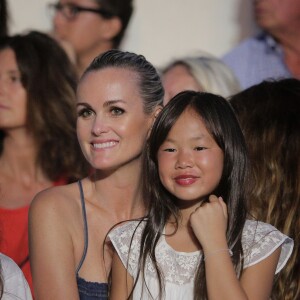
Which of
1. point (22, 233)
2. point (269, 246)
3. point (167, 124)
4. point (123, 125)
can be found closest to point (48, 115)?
point (22, 233)

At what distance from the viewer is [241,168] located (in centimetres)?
328

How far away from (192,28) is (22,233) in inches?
85.6

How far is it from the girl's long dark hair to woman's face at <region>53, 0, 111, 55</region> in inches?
86.6

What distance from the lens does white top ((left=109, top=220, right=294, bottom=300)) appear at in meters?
3.20

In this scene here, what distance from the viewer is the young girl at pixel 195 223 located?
318 cm

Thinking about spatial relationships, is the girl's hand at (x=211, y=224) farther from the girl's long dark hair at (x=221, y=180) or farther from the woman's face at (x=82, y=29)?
the woman's face at (x=82, y=29)

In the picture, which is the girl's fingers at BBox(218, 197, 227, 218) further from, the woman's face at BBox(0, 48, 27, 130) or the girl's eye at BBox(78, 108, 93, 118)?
the woman's face at BBox(0, 48, 27, 130)

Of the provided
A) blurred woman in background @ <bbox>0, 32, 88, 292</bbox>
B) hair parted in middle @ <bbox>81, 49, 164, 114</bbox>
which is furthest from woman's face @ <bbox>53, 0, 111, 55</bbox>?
hair parted in middle @ <bbox>81, 49, 164, 114</bbox>

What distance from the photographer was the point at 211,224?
3.17 meters

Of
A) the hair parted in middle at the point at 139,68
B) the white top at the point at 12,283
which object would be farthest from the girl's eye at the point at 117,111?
the white top at the point at 12,283

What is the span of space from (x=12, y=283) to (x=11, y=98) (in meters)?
1.73

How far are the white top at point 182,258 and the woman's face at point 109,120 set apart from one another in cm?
38

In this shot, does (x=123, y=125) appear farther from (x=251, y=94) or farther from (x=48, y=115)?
(x=48, y=115)

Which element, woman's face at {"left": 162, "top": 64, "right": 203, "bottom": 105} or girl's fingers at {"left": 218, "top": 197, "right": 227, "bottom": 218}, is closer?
girl's fingers at {"left": 218, "top": 197, "right": 227, "bottom": 218}
